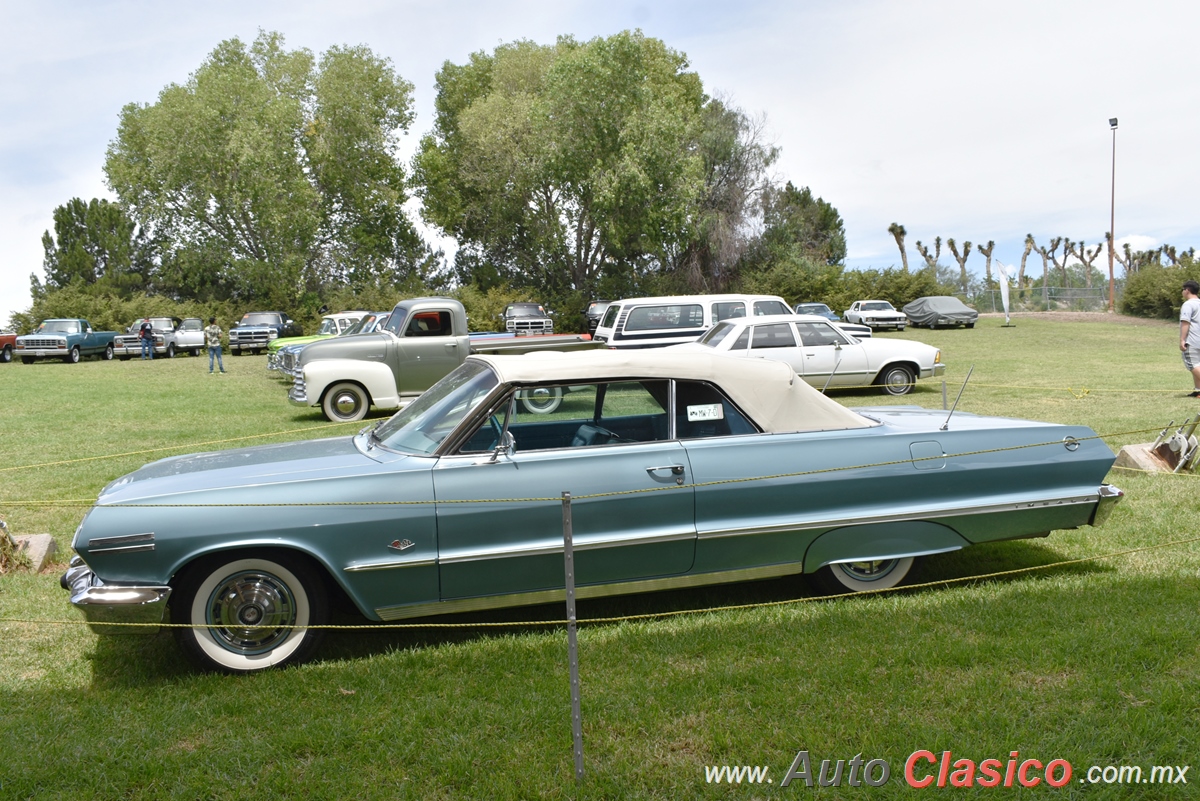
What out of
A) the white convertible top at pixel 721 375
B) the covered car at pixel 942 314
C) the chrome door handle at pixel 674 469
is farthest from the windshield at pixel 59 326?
the covered car at pixel 942 314

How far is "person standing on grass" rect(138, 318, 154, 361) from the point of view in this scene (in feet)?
104

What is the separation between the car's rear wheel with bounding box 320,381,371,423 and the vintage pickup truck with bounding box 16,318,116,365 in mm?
21374

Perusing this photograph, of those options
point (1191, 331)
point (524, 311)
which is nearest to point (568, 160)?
point (524, 311)

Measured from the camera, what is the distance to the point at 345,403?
45.4 feet

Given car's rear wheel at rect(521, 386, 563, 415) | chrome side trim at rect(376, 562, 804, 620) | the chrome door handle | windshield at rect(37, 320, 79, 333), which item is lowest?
chrome side trim at rect(376, 562, 804, 620)

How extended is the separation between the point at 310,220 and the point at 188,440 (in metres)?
32.6

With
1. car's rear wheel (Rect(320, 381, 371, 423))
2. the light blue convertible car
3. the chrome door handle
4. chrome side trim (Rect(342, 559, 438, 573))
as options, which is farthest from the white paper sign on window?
car's rear wheel (Rect(320, 381, 371, 423))

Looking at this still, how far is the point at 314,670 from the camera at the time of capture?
163 inches

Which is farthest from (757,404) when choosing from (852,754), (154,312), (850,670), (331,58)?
(331,58)

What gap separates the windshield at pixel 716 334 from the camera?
50.1 ft

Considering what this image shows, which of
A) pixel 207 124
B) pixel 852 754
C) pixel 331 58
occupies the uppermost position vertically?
pixel 331 58

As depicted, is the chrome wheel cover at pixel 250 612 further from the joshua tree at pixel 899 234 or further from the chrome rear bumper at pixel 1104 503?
the joshua tree at pixel 899 234

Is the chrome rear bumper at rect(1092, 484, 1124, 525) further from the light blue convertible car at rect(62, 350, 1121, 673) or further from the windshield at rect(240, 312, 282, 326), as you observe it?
the windshield at rect(240, 312, 282, 326)

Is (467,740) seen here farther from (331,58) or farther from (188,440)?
(331,58)
